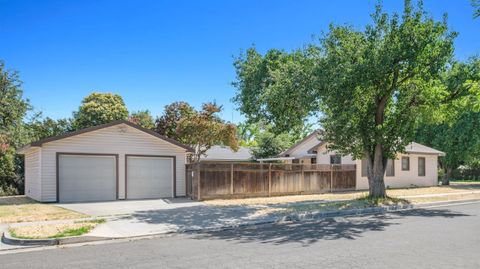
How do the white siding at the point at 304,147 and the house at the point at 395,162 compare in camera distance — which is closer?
the house at the point at 395,162

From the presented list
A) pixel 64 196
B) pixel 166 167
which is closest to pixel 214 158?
pixel 166 167

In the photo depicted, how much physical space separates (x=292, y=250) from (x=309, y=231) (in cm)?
266

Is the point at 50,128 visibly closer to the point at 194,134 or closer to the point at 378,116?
the point at 194,134

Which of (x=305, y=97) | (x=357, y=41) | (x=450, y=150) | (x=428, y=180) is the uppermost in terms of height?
(x=357, y=41)

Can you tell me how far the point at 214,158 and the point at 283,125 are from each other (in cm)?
1554

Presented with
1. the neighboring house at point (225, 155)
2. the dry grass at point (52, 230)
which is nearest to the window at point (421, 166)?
the neighboring house at point (225, 155)

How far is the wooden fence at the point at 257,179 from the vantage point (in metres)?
19.4

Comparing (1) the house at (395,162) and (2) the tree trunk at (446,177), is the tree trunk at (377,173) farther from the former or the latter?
(2) the tree trunk at (446,177)

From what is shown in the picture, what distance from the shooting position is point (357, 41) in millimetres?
15336

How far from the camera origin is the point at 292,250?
27.0 ft

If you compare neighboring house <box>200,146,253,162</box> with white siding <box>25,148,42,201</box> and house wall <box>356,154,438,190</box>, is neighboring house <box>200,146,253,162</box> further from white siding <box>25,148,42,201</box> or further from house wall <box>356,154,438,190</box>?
white siding <box>25,148,42,201</box>

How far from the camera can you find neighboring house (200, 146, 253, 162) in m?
32.9

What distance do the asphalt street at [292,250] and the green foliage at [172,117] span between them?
19.8 metres

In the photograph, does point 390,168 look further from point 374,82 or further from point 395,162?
point 374,82
